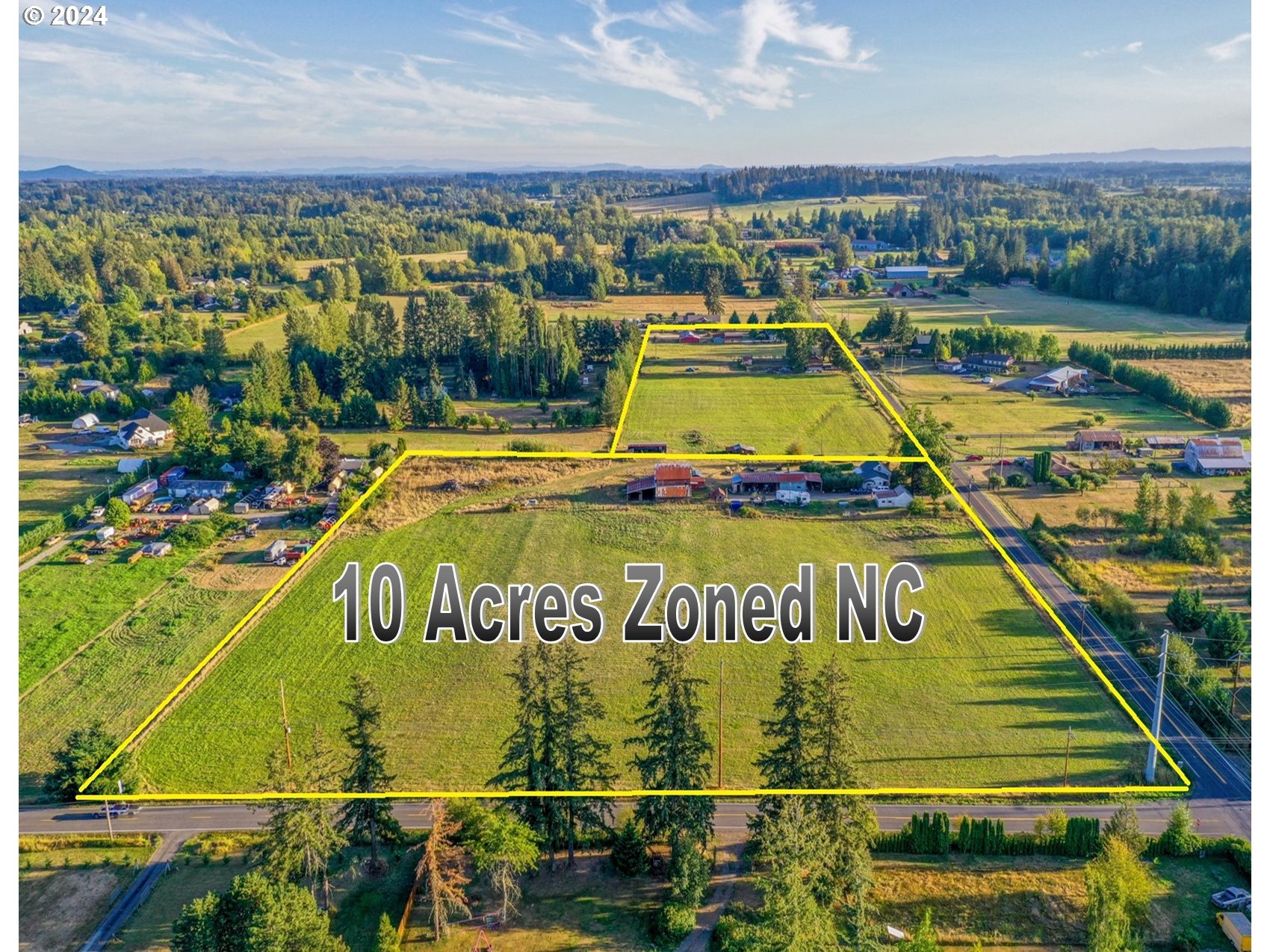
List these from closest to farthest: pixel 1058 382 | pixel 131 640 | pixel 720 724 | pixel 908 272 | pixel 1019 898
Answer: pixel 1019 898, pixel 720 724, pixel 131 640, pixel 1058 382, pixel 908 272

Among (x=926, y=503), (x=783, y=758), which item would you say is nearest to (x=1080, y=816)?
(x=783, y=758)

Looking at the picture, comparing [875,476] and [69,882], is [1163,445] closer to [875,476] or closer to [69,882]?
[875,476]

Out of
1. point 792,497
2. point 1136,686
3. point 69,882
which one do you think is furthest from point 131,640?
point 1136,686

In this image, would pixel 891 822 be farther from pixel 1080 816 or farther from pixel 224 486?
pixel 224 486

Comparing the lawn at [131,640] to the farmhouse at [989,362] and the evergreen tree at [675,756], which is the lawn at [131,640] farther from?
the farmhouse at [989,362]

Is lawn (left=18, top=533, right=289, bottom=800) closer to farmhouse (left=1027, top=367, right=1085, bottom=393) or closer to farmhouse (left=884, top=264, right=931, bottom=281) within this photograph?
farmhouse (left=1027, top=367, right=1085, bottom=393)
